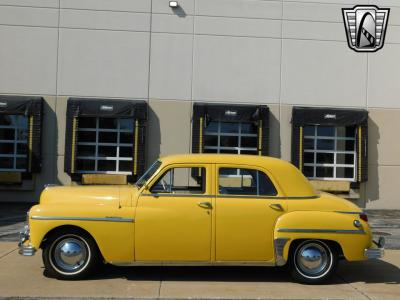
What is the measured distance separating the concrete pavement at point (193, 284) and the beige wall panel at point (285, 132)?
7.91 meters

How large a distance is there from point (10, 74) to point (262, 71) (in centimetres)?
727

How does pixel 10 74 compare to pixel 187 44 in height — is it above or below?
below

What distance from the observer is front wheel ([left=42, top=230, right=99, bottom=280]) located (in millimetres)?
6570

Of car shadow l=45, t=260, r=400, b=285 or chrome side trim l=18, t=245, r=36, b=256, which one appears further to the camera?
car shadow l=45, t=260, r=400, b=285

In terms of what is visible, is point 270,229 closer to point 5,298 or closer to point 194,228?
point 194,228

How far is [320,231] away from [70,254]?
3.13m

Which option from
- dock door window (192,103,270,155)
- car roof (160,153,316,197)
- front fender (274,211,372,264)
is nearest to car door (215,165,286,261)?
front fender (274,211,372,264)

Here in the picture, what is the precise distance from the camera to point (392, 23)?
15.9 m

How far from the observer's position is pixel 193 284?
6.59 m

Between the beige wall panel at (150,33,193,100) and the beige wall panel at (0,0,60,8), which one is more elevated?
the beige wall panel at (0,0,60,8)

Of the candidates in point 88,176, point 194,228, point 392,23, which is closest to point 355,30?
point 392,23

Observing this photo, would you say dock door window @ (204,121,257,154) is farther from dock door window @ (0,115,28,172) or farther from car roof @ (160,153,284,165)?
car roof @ (160,153,284,165)

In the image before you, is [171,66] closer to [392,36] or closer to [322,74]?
[322,74]

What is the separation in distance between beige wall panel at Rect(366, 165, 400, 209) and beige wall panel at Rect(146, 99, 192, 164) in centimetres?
558
